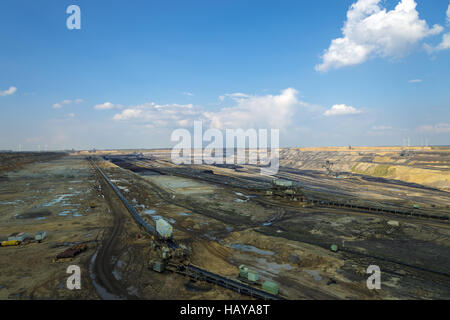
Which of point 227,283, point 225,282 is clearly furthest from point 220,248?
point 227,283

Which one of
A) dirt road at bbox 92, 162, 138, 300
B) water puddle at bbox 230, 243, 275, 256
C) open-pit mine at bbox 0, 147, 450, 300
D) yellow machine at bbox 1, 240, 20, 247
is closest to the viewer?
dirt road at bbox 92, 162, 138, 300

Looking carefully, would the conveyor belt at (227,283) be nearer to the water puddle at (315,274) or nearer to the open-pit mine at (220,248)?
the open-pit mine at (220,248)

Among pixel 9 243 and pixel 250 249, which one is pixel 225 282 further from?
pixel 9 243

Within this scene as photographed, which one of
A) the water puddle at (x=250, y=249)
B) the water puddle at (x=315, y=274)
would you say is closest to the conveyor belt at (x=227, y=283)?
the water puddle at (x=315, y=274)

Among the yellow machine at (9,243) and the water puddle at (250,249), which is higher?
the yellow machine at (9,243)

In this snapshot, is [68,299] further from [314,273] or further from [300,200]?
[300,200]

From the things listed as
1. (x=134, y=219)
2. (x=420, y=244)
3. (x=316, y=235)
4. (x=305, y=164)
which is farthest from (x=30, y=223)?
(x=305, y=164)

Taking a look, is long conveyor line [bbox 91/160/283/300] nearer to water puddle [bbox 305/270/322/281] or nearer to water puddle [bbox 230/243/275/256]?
water puddle [bbox 305/270/322/281]

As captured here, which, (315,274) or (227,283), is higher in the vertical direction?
(227,283)

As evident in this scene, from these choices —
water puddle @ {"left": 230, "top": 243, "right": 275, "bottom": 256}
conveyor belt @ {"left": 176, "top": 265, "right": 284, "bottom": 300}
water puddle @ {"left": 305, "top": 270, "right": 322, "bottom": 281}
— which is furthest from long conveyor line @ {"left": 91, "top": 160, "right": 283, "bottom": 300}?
water puddle @ {"left": 230, "top": 243, "right": 275, "bottom": 256}

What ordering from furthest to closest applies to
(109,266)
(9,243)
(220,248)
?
1. (220,248)
2. (9,243)
3. (109,266)

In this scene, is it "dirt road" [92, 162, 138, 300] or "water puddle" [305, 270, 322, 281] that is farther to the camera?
"water puddle" [305, 270, 322, 281]

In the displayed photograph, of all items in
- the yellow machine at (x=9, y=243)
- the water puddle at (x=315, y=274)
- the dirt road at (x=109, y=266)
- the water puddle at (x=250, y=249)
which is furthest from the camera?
the water puddle at (x=250, y=249)
